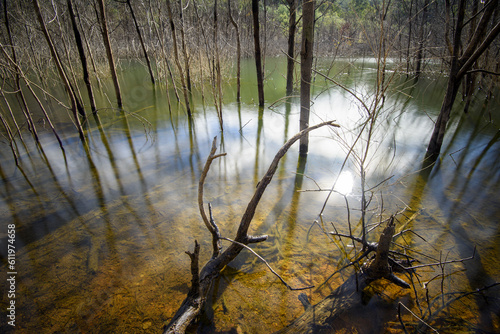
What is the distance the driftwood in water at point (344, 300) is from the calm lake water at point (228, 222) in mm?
115

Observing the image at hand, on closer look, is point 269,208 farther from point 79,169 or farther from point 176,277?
point 79,169

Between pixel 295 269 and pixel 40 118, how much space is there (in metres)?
8.28

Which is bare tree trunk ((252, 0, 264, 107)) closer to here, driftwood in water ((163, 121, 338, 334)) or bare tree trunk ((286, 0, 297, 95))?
bare tree trunk ((286, 0, 297, 95))

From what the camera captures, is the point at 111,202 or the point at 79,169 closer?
the point at 111,202

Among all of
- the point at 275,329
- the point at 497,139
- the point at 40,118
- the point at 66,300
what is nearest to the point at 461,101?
the point at 497,139

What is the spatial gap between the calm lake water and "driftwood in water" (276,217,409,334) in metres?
0.12

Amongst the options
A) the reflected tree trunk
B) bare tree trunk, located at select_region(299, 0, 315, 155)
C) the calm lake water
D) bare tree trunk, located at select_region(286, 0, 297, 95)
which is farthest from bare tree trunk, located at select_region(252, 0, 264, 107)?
the reflected tree trunk

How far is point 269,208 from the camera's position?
348cm

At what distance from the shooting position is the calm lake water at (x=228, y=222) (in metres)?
2.03

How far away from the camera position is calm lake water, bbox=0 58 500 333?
203 centimetres

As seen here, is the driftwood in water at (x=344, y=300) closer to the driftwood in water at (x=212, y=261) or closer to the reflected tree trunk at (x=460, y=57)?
→ the driftwood in water at (x=212, y=261)

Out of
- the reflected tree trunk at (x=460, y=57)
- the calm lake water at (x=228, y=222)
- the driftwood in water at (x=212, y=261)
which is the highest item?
the reflected tree trunk at (x=460, y=57)

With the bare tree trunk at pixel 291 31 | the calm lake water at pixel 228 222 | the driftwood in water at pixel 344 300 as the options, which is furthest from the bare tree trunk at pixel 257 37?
the driftwood in water at pixel 344 300

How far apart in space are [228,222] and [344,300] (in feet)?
5.39
